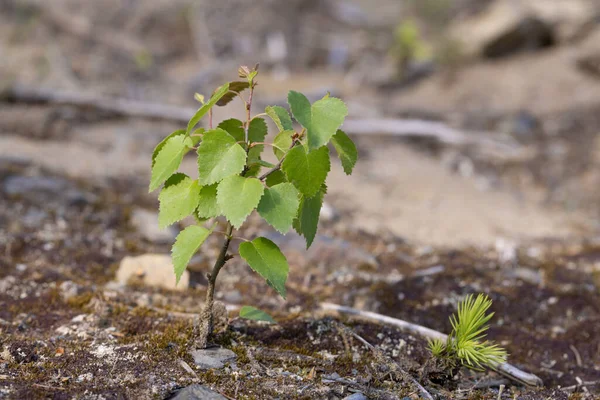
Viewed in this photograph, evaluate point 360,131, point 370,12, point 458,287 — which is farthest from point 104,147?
point 370,12

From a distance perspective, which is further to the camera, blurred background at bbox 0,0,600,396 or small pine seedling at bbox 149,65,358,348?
blurred background at bbox 0,0,600,396

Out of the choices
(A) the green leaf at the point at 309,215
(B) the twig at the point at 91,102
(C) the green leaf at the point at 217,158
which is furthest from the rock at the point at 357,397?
(B) the twig at the point at 91,102

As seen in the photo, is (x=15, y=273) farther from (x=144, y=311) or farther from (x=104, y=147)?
(x=104, y=147)

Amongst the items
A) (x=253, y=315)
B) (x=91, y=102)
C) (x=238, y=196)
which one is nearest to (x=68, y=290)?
(x=253, y=315)

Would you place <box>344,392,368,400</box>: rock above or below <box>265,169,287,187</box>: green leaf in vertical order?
below

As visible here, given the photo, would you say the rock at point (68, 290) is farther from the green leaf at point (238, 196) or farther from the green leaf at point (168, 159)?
Answer: the green leaf at point (238, 196)

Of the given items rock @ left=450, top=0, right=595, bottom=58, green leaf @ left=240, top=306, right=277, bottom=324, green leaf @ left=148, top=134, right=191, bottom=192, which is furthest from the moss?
rock @ left=450, top=0, right=595, bottom=58

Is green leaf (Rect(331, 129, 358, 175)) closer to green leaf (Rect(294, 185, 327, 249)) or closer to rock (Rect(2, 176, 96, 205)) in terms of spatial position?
green leaf (Rect(294, 185, 327, 249))

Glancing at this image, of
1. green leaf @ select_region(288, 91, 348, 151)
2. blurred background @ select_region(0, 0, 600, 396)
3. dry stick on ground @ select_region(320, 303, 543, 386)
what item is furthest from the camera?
blurred background @ select_region(0, 0, 600, 396)
